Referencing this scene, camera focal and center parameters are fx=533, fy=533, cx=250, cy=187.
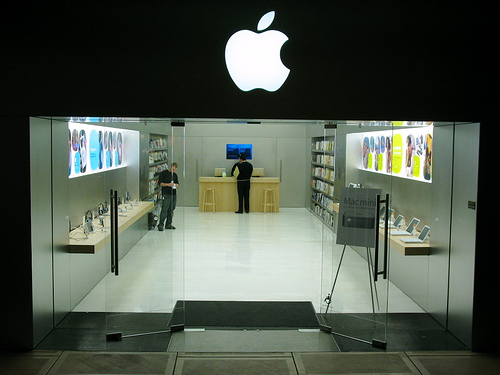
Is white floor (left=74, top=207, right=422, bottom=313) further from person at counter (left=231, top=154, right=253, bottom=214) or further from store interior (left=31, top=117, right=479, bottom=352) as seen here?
person at counter (left=231, top=154, right=253, bottom=214)

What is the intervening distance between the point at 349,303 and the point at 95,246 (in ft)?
8.95

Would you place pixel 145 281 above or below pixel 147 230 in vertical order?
below

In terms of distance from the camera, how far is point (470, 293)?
4938 millimetres

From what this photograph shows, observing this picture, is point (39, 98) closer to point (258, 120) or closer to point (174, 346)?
point (258, 120)

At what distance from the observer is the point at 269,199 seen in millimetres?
15109

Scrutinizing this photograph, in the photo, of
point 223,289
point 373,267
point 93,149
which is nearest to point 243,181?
point 223,289

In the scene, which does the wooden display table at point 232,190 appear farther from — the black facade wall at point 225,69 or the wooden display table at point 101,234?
the black facade wall at point 225,69

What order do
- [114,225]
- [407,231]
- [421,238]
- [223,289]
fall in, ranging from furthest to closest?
1. [223,289]
2. [407,231]
3. [421,238]
4. [114,225]

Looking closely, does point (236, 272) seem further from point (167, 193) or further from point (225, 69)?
point (225, 69)

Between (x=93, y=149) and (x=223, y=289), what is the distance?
2415 millimetres

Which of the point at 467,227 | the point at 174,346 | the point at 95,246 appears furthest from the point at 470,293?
the point at 95,246

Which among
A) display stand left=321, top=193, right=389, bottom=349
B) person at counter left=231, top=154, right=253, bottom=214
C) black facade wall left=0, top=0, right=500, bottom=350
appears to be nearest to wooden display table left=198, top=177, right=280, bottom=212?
person at counter left=231, top=154, right=253, bottom=214

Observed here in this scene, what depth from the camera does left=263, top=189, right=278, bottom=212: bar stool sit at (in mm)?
14859

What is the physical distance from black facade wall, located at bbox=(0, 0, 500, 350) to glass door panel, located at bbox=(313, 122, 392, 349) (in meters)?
0.66
